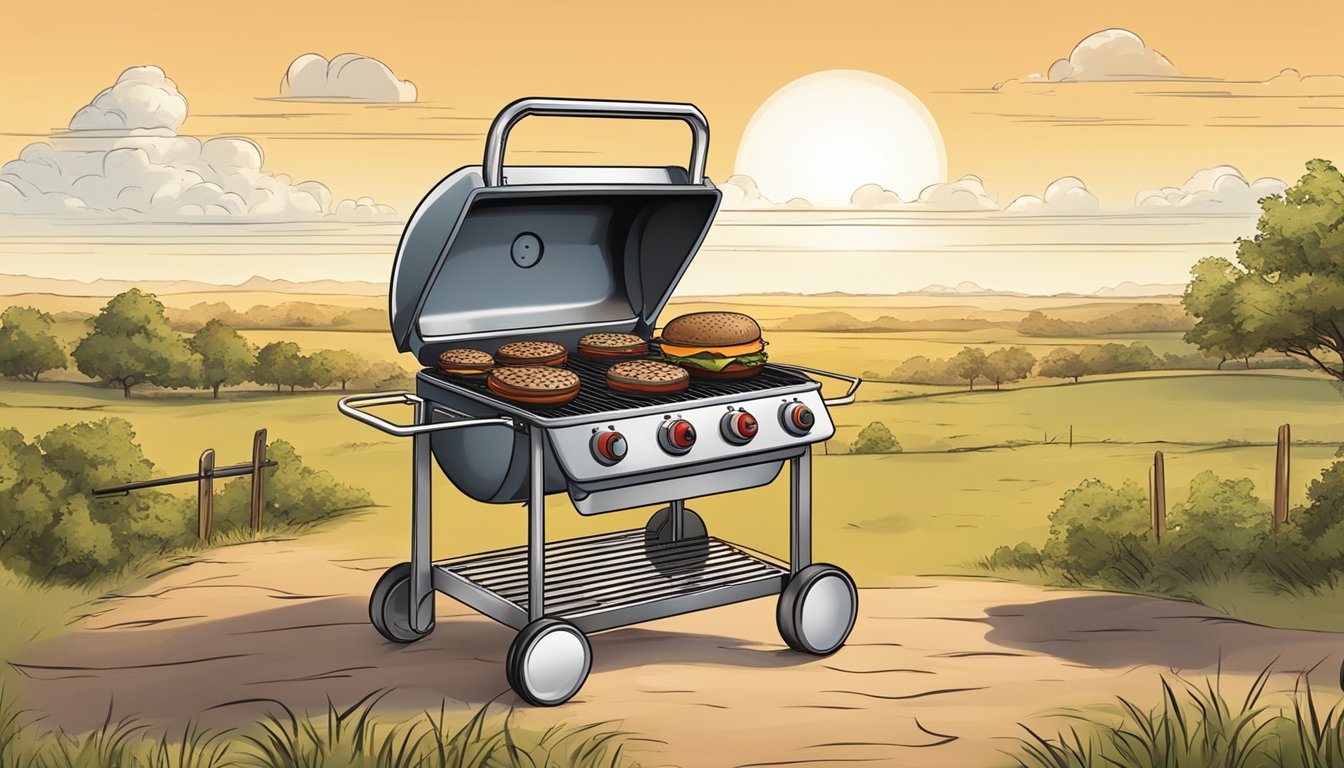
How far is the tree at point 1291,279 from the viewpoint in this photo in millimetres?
7328

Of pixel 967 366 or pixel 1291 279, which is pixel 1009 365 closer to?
pixel 967 366

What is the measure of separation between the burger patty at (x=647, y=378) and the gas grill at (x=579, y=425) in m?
0.06

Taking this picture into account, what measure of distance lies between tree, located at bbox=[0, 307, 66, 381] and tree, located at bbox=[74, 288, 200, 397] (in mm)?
226

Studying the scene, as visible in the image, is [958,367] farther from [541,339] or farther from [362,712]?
[362,712]

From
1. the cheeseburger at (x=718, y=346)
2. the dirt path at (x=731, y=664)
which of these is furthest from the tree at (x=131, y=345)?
the cheeseburger at (x=718, y=346)

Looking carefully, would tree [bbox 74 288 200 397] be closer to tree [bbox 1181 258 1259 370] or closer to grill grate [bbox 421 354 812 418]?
grill grate [bbox 421 354 812 418]

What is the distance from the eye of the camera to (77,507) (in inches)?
311

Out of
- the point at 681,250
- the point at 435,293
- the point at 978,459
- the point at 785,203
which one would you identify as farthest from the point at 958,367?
the point at 435,293

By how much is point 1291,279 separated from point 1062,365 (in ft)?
12.5

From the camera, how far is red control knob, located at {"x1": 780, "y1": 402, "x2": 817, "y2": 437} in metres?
5.87

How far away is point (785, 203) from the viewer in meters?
10.1

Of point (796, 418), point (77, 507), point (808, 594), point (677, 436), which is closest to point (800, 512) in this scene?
point (808, 594)

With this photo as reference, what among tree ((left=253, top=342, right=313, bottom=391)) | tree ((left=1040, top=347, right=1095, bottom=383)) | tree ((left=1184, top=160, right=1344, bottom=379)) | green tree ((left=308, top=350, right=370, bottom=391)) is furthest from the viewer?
tree ((left=1040, top=347, right=1095, bottom=383))

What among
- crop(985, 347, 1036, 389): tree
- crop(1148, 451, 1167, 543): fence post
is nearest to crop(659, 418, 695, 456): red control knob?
crop(1148, 451, 1167, 543): fence post
